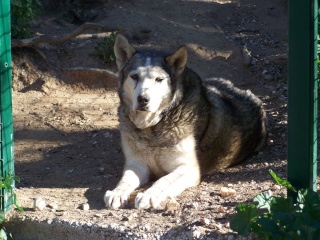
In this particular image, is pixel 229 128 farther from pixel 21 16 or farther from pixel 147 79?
pixel 21 16

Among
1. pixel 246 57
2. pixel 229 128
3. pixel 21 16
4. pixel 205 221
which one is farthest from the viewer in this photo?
pixel 246 57

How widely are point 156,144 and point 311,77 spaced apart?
1926 mm

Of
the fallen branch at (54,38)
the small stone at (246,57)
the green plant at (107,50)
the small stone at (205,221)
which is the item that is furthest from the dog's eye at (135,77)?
the small stone at (246,57)

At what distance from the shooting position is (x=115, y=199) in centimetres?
551

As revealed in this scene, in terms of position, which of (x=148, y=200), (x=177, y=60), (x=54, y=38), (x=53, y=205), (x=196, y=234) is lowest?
(x=53, y=205)

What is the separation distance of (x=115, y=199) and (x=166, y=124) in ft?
2.97

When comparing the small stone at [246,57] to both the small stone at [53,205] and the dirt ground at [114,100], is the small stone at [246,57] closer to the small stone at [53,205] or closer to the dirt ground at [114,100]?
the dirt ground at [114,100]

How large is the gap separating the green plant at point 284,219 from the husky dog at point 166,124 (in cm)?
130

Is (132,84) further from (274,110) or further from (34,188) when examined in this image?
(274,110)

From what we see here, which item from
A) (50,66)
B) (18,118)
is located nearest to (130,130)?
(18,118)

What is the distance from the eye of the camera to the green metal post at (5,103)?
5297 millimetres

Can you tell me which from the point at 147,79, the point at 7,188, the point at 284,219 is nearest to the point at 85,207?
the point at 7,188

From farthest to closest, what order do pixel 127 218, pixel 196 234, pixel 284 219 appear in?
1. pixel 127 218
2. pixel 196 234
3. pixel 284 219

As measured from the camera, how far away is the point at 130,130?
20.2ft
